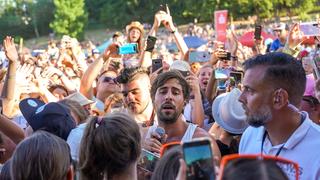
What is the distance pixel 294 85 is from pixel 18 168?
1651 millimetres

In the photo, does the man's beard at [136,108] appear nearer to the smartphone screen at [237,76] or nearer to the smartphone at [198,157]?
the smartphone screen at [237,76]

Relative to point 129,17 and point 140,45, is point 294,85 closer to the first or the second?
point 140,45

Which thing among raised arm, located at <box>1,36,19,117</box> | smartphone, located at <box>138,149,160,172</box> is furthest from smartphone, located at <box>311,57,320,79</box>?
raised arm, located at <box>1,36,19,117</box>

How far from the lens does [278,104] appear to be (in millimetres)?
3469

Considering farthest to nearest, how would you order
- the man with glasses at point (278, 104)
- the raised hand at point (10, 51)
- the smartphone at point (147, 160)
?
the raised hand at point (10, 51), the smartphone at point (147, 160), the man with glasses at point (278, 104)

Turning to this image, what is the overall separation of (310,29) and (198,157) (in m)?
4.82

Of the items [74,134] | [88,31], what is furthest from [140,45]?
[88,31]

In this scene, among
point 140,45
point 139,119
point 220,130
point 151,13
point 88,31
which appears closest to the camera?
point 220,130

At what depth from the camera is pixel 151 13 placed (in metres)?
61.2

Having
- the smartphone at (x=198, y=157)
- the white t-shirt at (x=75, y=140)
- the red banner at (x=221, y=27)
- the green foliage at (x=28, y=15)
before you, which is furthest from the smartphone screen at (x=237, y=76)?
the green foliage at (x=28, y=15)

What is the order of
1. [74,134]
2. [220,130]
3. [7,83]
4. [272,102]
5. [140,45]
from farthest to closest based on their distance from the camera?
[140,45] → [7,83] → [220,130] → [74,134] → [272,102]

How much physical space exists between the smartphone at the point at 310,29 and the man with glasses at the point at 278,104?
2.93 m

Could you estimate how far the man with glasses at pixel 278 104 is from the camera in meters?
3.41

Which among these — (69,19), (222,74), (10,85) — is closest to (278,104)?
(222,74)
